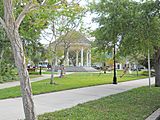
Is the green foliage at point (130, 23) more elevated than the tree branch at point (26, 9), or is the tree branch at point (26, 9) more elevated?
the green foliage at point (130, 23)

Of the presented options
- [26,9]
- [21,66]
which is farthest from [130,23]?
[21,66]

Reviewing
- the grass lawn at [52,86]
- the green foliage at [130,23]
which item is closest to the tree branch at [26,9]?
the green foliage at [130,23]

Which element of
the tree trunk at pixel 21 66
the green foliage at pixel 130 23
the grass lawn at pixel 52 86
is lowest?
the grass lawn at pixel 52 86

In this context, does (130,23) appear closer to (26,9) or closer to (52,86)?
(52,86)

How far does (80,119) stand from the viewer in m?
8.79

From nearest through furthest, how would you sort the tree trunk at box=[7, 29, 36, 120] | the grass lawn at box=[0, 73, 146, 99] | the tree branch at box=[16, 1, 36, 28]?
the tree trunk at box=[7, 29, 36, 120] → the tree branch at box=[16, 1, 36, 28] → the grass lawn at box=[0, 73, 146, 99]

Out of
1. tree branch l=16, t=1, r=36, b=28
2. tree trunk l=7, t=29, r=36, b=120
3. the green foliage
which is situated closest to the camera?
tree trunk l=7, t=29, r=36, b=120

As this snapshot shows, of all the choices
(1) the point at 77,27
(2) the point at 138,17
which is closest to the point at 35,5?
(2) the point at 138,17

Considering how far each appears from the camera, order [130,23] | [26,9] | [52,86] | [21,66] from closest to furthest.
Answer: [21,66] < [26,9] < [130,23] < [52,86]

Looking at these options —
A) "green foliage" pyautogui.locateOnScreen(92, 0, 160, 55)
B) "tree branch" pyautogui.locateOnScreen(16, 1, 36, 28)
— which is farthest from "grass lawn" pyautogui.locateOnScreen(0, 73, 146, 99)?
"tree branch" pyautogui.locateOnScreen(16, 1, 36, 28)

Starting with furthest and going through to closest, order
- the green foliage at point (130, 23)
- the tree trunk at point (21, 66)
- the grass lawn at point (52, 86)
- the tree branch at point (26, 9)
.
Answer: the grass lawn at point (52, 86) < the green foliage at point (130, 23) < the tree branch at point (26, 9) < the tree trunk at point (21, 66)

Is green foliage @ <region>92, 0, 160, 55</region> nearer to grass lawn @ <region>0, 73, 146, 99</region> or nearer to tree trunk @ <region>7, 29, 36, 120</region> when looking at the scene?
grass lawn @ <region>0, 73, 146, 99</region>

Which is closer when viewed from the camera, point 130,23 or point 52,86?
point 130,23

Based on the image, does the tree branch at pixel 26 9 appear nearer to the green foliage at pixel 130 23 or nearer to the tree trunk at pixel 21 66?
the tree trunk at pixel 21 66
